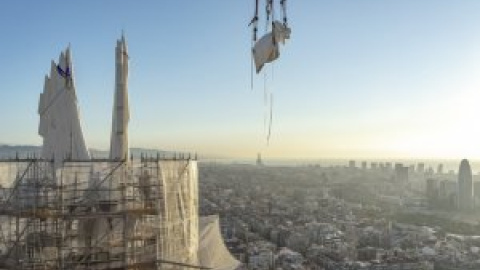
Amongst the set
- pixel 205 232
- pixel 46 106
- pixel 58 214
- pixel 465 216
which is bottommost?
pixel 465 216

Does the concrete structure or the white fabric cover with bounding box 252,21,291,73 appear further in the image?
the concrete structure

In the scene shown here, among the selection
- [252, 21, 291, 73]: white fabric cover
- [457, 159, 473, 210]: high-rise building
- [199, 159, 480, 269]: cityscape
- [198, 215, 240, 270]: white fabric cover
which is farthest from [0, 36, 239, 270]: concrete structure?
[457, 159, 473, 210]: high-rise building

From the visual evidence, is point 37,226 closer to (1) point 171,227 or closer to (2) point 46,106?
(1) point 171,227

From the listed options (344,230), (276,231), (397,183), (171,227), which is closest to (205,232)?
(171,227)

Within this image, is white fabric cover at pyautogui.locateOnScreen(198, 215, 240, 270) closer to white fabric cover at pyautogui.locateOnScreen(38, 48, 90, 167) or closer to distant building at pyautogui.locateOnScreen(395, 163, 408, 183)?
white fabric cover at pyautogui.locateOnScreen(38, 48, 90, 167)

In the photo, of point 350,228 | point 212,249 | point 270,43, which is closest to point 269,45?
point 270,43

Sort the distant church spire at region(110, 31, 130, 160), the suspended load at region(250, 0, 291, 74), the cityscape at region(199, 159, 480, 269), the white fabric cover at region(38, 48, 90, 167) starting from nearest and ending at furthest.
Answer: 1. the suspended load at region(250, 0, 291, 74)
2. the distant church spire at region(110, 31, 130, 160)
3. the white fabric cover at region(38, 48, 90, 167)
4. the cityscape at region(199, 159, 480, 269)
